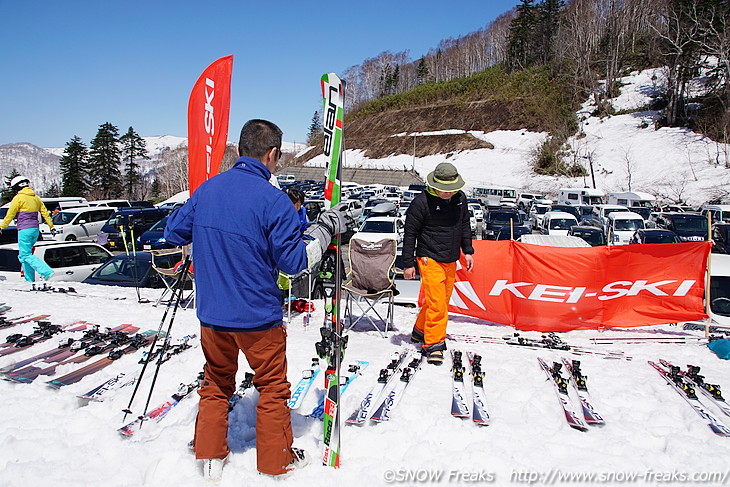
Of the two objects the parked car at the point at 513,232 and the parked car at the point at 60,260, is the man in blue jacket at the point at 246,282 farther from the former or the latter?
the parked car at the point at 513,232

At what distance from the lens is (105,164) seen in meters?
50.1

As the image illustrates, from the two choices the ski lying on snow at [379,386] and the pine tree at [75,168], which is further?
the pine tree at [75,168]

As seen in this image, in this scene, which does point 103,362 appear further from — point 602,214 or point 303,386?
point 602,214

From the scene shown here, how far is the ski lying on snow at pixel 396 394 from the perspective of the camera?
3422mm

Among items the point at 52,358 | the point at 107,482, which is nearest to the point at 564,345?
the point at 107,482

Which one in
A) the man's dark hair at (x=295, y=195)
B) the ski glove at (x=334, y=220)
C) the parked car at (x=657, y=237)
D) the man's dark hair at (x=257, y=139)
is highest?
the man's dark hair at (x=257, y=139)

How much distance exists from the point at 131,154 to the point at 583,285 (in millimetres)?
59355

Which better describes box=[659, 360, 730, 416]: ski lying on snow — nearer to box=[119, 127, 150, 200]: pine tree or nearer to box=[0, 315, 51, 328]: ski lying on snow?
box=[0, 315, 51, 328]: ski lying on snow

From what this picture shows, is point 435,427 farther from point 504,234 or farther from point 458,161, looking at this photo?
point 458,161

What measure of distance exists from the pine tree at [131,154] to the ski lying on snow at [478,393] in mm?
57285

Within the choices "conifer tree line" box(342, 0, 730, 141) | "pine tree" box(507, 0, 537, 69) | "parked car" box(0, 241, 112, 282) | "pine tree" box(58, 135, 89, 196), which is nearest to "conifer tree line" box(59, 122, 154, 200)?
"pine tree" box(58, 135, 89, 196)

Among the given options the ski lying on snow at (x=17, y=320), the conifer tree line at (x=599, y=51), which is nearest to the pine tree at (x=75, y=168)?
the conifer tree line at (x=599, y=51)

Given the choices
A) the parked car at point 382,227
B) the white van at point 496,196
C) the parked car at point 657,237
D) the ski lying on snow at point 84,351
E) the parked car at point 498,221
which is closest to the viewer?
the ski lying on snow at point 84,351

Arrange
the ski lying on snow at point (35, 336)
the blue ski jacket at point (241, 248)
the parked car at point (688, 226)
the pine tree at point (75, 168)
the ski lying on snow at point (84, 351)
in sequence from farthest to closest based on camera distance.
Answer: the pine tree at point (75, 168) < the parked car at point (688, 226) < the ski lying on snow at point (35, 336) < the ski lying on snow at point (84, 351) < the blue ski jacket at point (241, 248)
